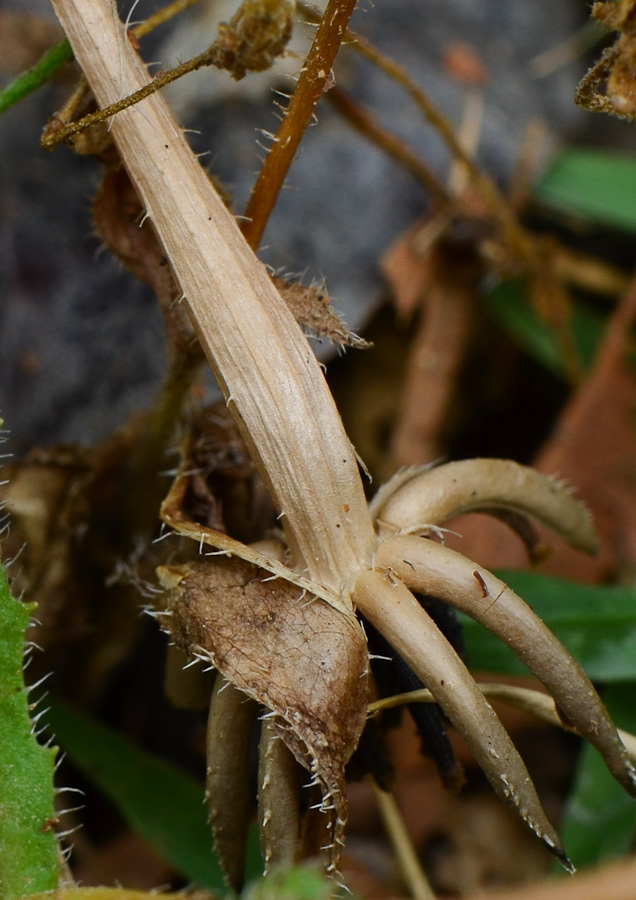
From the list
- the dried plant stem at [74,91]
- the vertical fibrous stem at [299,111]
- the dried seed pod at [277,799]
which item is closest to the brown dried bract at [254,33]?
the vertical fibrous stem at [299,111]

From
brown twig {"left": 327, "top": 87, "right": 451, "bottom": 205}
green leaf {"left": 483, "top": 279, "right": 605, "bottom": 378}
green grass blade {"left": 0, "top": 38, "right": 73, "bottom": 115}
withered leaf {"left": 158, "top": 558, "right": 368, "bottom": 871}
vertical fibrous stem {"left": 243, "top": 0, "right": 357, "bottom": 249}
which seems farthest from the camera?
green leaf {"left": 483, "top": 279, "right": 605, "bottom": 378}

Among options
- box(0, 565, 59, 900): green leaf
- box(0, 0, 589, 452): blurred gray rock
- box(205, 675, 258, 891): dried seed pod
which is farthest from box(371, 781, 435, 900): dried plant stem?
box(0, 0, 589, 452): blurred gray rock

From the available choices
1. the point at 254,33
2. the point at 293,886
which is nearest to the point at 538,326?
the point at 254,33

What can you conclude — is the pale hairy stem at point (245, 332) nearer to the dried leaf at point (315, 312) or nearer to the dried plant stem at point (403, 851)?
the dried leaf at point (315, 312)

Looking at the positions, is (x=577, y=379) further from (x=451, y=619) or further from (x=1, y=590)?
(x=1, y=590)

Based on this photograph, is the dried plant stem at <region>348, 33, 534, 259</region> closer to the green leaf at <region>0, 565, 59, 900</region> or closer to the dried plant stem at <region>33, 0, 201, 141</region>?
the dried plant stem at <region>33, 0, 201, 141</region>

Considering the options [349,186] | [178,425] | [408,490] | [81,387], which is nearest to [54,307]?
[81,387]

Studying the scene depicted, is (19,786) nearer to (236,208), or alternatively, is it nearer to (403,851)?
(403,851)
